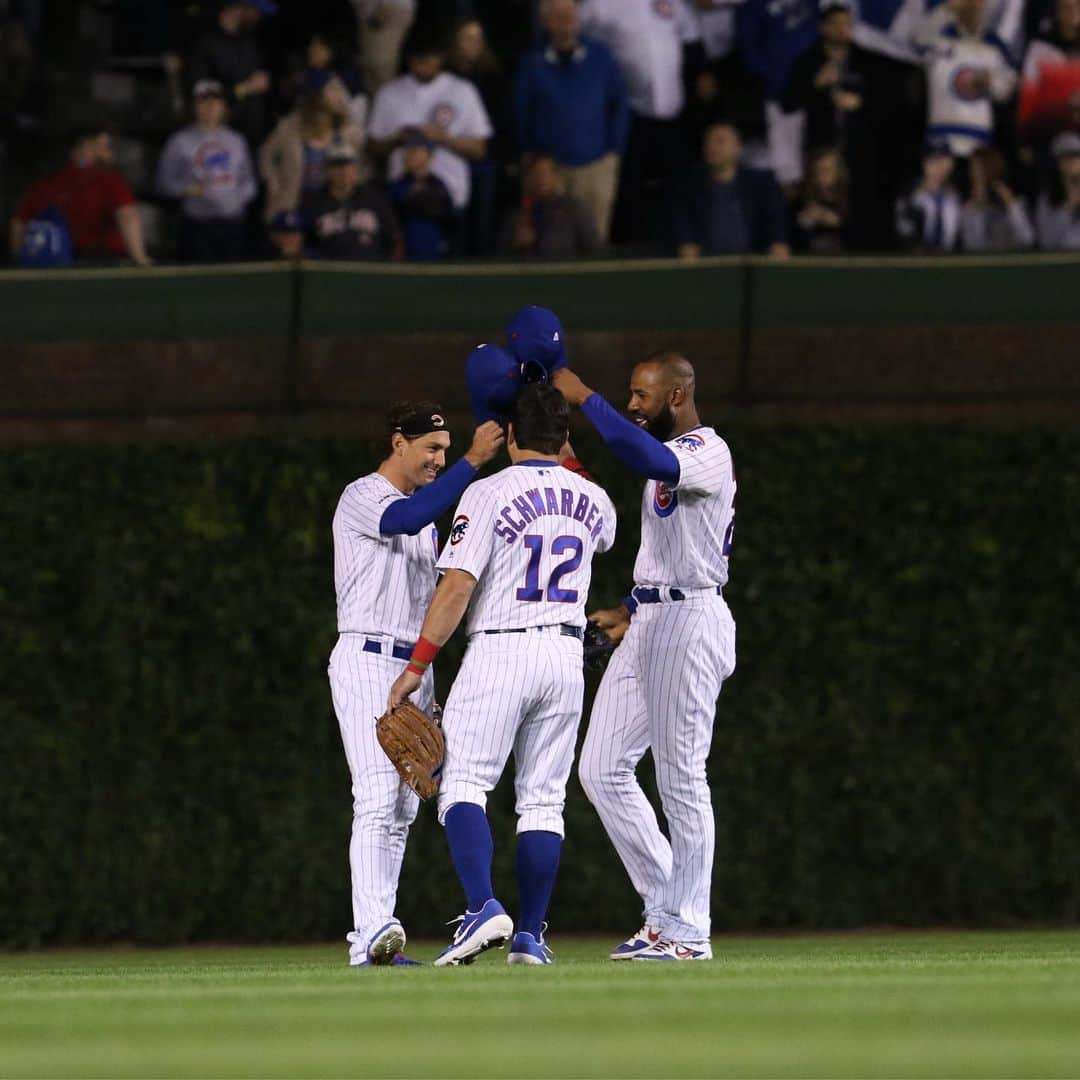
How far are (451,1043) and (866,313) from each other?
6.88m

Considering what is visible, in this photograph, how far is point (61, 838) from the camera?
11.1 m

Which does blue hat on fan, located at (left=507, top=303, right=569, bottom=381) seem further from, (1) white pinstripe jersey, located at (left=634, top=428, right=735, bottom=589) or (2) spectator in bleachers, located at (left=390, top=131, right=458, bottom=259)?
(2) spectator in bleachers, located at (left=390, top=131, right=458, bottom=259)

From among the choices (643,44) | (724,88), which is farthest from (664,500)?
(724,88)

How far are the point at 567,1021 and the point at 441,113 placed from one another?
8.84 meters

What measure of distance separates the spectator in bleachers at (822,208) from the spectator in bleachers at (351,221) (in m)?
2.25

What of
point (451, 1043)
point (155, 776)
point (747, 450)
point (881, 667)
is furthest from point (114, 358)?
point (451, 1043)

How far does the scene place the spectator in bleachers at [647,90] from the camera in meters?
14.0

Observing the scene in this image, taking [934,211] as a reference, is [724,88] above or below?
above

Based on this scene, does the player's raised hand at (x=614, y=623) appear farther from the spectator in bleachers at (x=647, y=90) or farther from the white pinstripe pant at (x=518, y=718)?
the spectator in bleachers at (x=647, y=90)

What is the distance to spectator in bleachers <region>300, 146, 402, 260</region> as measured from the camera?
12961 millimetres

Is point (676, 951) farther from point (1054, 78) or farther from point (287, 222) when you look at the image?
point (1054, 78)

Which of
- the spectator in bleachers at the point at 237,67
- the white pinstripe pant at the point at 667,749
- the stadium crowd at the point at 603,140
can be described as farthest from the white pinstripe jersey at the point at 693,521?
the spectator in bleachers at the point at 237,67

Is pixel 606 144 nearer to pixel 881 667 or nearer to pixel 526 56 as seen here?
pixel 526 56

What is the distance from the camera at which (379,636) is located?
8.32 m
